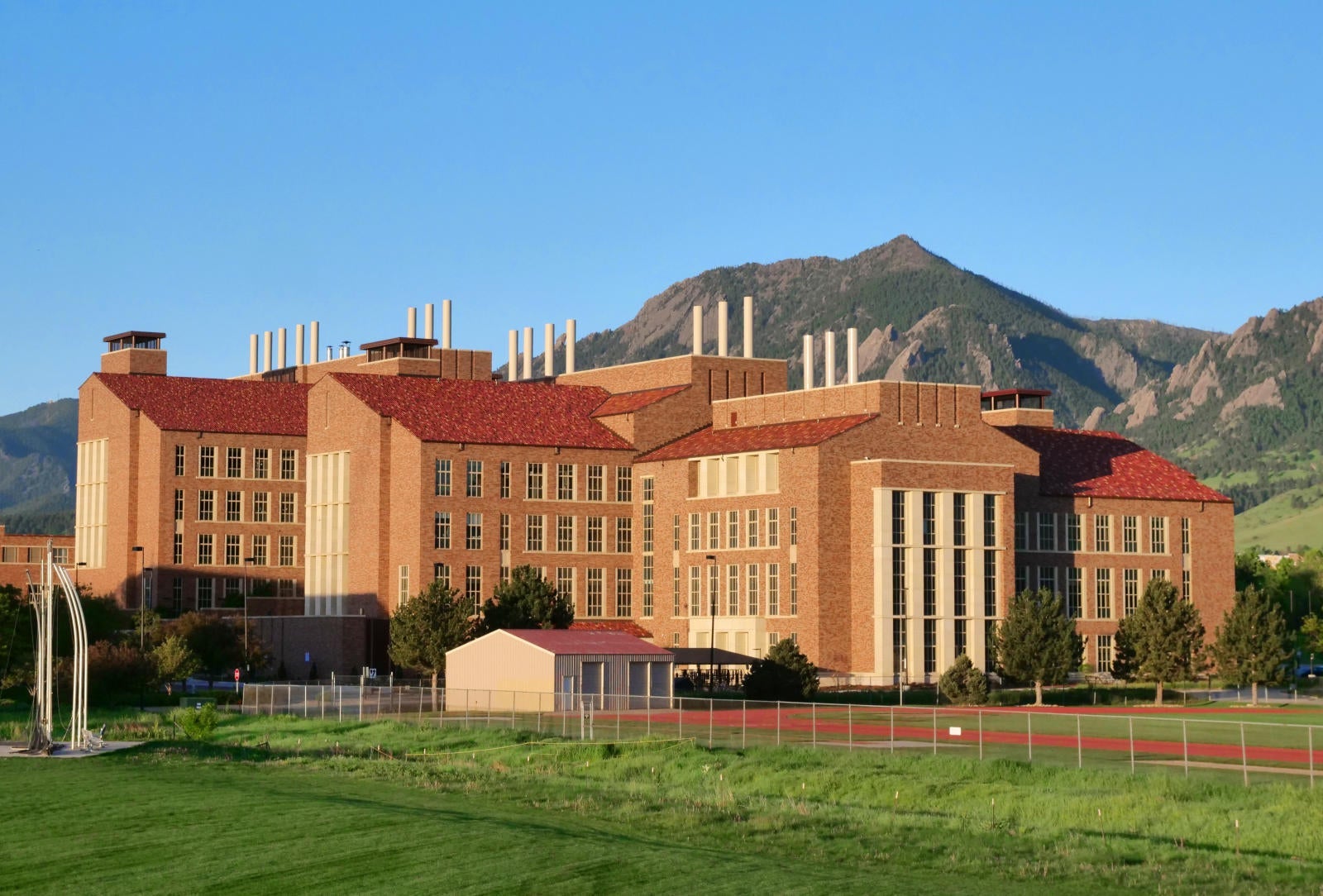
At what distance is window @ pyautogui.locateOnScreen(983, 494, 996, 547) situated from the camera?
122062 mm

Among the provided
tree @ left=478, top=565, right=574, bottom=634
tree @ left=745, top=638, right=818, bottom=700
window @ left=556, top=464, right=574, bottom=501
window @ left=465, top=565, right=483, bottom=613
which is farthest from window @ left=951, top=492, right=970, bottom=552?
window @ left=465, top=565, right=483, bottom=613

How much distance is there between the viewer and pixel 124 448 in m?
154

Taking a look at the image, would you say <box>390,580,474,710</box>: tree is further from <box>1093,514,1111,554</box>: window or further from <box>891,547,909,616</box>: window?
<box>1093,514,1111,554</box>: window

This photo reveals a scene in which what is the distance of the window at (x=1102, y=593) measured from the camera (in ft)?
449

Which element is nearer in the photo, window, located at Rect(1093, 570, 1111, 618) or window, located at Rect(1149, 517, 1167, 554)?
window, located at Rect(1093, 570, 1111, 618)

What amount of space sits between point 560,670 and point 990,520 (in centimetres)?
3522

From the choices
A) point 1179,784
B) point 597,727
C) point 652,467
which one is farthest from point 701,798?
point 652,467

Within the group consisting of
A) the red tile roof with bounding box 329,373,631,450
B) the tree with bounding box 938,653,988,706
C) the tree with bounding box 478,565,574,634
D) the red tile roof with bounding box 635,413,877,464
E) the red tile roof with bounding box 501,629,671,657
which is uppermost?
the red tile roof with bounding box 329,373,631,450

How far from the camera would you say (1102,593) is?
137375mm

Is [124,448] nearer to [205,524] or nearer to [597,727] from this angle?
[205,524]

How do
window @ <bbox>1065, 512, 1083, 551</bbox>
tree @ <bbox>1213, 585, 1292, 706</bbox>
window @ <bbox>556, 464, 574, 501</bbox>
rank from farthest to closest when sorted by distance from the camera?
window @ <bbox>1065, 512, 1083, 551</bbox> < window @ <bbox>556, 464, 574, 501</bbox> < tree @ <bbox>1213, 585, 1292, 706</bbox>

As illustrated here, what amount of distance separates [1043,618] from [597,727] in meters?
41.3

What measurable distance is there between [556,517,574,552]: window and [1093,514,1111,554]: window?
36.2m

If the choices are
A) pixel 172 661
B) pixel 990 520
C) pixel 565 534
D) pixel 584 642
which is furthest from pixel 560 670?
pixel 565 534
